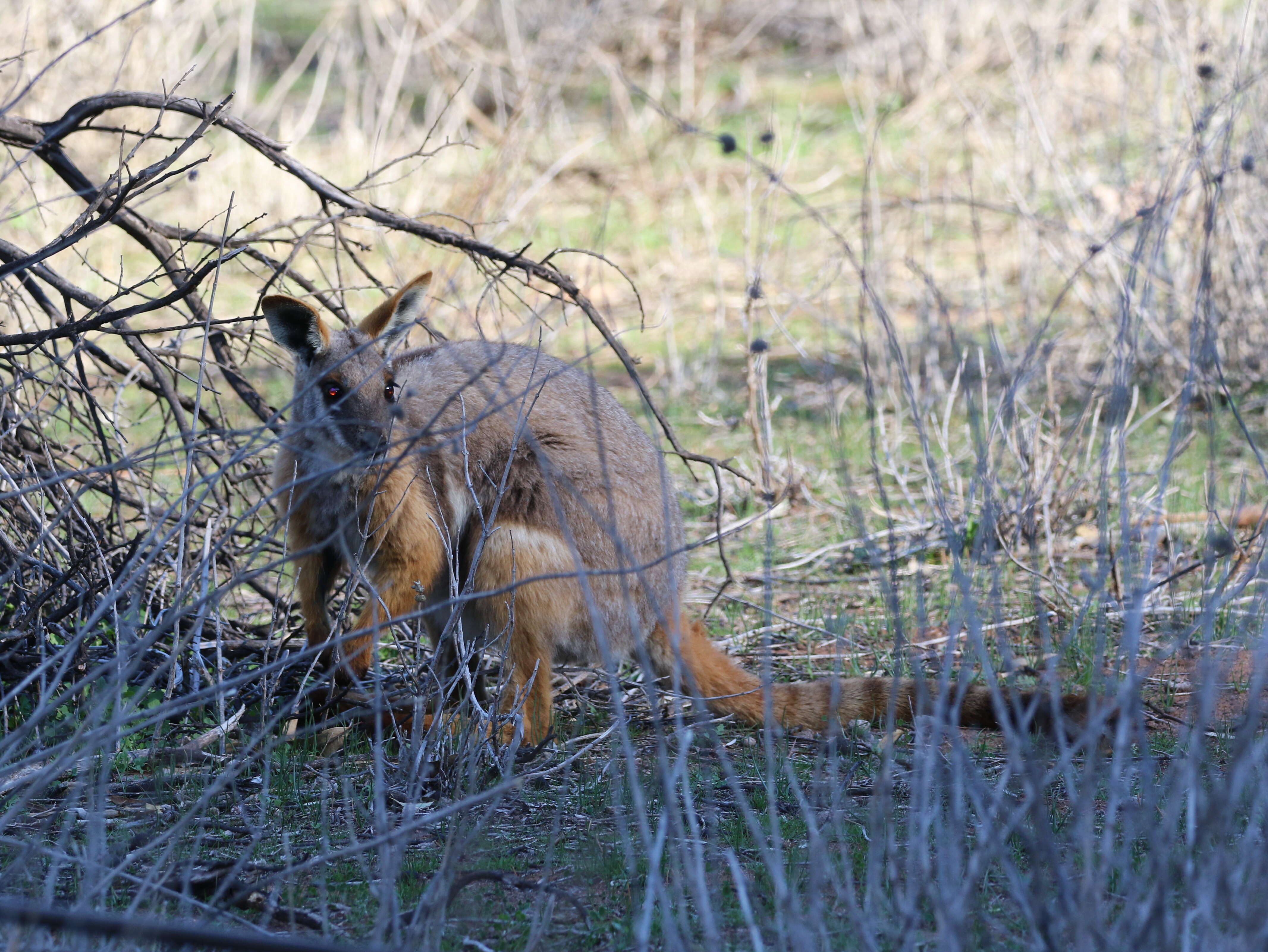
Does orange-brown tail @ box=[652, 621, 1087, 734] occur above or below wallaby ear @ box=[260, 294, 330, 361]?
below

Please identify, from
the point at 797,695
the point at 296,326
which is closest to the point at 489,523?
the point at 296,326

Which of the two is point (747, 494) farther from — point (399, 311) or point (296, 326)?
point (296, 326)

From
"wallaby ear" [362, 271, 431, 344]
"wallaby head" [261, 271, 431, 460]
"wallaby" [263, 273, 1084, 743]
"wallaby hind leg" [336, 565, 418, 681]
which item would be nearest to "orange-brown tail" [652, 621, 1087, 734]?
"wallaby" [263, 273, 1084, 743]

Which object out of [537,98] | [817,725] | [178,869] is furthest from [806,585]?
[537,98]

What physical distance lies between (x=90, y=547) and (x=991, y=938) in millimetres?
2563

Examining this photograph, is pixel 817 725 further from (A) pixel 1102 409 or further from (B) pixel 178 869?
(A) pixel 1102 409

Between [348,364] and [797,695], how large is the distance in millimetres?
1628

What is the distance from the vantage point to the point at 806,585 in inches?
212

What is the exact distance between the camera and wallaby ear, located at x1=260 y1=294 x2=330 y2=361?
3.64 m

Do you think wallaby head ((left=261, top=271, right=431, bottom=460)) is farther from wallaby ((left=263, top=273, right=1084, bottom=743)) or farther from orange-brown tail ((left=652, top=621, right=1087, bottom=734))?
orange-brown tail ((left=652, top=621, right=1087, bottom=734))

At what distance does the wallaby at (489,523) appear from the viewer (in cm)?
380

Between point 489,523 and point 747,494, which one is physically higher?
point 747,494

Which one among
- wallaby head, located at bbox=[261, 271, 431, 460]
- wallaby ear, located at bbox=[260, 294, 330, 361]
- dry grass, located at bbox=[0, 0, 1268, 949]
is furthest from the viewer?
wallaby head, located at bbox=[261, 271, 431, 460]

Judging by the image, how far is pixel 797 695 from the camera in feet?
12.6
